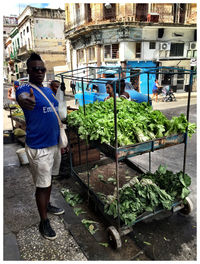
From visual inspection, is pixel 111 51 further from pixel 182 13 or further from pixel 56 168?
pixel 56 168

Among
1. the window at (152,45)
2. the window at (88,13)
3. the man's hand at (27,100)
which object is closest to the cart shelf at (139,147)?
the man's hand at (27,100)

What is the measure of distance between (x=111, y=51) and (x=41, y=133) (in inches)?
660

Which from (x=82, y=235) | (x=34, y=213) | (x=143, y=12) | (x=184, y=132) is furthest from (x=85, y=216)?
(x=143, y=12)

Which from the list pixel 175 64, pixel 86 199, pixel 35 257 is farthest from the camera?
pixel 175 64

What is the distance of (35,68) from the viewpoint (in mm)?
2818

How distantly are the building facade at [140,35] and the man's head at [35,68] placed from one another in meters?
13.6

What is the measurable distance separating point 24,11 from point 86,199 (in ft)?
→ 110

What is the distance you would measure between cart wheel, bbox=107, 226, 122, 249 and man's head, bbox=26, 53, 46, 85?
2332 mm

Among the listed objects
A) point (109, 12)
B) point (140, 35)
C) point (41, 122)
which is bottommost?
point (41, 122)

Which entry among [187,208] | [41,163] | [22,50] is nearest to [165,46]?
[187,208]

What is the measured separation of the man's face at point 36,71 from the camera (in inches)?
111

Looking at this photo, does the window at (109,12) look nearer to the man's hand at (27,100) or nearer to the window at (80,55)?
the window at (80,55)

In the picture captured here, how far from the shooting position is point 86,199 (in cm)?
403

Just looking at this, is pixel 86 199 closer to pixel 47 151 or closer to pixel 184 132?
pixel 47 151
